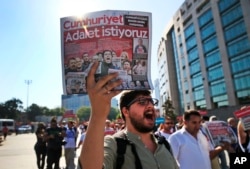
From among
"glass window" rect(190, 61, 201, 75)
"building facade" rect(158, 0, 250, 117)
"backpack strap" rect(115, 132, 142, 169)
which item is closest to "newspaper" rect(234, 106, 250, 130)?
"backpack strap" rect(115, 132, 142, 169)

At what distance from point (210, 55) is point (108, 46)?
176ft

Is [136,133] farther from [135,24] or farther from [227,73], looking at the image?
[227,73]

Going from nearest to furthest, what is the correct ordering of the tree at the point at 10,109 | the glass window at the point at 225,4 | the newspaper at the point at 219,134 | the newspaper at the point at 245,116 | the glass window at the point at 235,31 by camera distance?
the newspaper at the point at 245,116 → the newspaper at the point at 219,134 → the glass window at the point at 235,31 → the glass window at the point at 225,4 → the tree at the point at 10,109

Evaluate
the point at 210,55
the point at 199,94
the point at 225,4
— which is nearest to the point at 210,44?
the point at 210,55

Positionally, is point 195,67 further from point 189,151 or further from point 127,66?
point 127,66

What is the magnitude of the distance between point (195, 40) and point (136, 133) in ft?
193

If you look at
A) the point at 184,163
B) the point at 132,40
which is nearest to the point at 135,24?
the point at 132,40

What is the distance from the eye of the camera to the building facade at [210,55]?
148 ft

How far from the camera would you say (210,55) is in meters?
53.0

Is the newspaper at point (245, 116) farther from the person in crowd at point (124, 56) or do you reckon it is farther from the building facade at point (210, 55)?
the building facade at point (210, 55)

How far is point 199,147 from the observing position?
386cm

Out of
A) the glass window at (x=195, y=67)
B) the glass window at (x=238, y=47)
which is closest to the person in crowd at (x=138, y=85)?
the glass window at (x=238, y=47)

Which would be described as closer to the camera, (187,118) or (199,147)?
(199,147)

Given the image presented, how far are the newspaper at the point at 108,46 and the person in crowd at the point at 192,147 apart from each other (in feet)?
6.01
